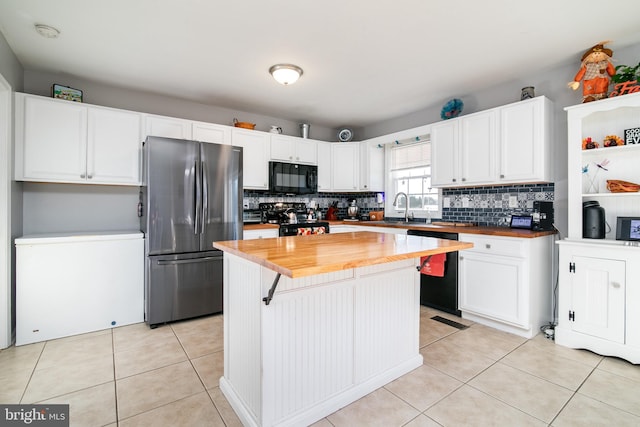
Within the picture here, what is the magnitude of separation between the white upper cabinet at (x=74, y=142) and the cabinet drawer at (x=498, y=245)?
349cm

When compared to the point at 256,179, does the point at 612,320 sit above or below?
below

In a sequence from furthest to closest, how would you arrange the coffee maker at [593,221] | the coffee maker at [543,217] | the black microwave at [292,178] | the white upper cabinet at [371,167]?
1. the white upper cabinet at [371,167]
2. the black microwave at [292,178]
3. the coffee maker at [543,217]
4. the coffee maker at [593,221]

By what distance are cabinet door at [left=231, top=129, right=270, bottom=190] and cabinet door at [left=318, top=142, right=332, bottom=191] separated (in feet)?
2.96

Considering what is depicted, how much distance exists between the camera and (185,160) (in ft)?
9.84

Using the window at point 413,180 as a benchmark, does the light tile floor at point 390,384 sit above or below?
below

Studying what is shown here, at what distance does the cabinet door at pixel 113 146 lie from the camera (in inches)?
115

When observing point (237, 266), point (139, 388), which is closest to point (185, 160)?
point (237, 266)

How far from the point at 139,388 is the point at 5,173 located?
2.07 metres

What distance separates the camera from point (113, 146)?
3.03m

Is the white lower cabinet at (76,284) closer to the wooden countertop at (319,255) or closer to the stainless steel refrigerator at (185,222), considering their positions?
the stainless steel refrigerator at (185,222)

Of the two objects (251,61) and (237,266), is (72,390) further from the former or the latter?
(251,61)

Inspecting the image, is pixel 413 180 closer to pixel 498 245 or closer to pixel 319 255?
pixel 498 245

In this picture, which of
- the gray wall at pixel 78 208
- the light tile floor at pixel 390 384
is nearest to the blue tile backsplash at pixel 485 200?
the light tile floor at pixel 390 384

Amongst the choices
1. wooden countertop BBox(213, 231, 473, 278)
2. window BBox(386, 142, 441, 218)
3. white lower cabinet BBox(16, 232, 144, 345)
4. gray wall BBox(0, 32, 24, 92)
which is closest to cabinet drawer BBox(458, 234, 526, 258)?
window BBox(386, 142, 441, 218)
